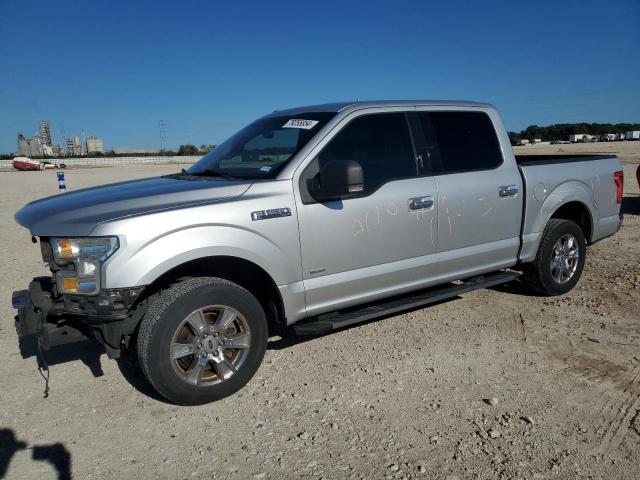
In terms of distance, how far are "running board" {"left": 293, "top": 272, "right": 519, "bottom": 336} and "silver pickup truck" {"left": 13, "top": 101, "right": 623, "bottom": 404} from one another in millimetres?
18

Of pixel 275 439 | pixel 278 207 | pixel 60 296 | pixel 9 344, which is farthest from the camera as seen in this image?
pixel 9 344

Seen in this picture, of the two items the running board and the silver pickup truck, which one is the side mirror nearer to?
the silver pickup truck

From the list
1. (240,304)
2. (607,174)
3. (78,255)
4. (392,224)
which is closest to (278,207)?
(240,304)

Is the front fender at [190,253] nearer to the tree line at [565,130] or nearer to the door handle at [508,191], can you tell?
the door handle at [508,191]

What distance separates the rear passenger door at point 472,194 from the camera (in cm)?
461

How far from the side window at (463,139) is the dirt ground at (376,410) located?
148cm

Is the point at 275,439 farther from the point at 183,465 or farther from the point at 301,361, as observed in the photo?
the point at 301,361

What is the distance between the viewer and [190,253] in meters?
3.36

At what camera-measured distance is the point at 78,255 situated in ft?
10.5

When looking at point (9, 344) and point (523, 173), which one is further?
point (523, 173)

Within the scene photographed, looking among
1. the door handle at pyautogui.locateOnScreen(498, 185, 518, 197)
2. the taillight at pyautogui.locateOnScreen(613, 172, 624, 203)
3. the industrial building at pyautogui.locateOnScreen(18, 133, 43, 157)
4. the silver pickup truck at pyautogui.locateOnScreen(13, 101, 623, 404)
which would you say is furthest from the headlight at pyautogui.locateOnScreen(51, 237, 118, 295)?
the industrial building at pyautogui.locateOnScreen(18, 133, 43, 157)

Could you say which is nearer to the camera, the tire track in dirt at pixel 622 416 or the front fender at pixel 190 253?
the tire track in dirt at pixel 622 416

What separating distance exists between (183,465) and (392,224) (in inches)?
90.4

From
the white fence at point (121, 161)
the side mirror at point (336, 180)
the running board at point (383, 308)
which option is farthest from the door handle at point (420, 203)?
the white fence at point (121, 161)
